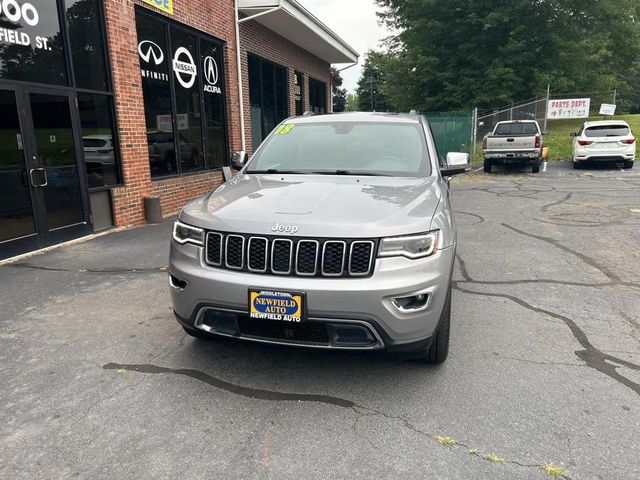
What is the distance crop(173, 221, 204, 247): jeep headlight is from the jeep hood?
0.05 m

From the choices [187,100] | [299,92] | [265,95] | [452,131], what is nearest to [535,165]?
[452,131]

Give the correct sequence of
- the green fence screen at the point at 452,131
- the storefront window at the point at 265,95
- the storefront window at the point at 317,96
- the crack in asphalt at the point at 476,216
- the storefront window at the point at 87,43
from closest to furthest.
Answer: the storefront window at the point at 87,43 < the crack in asphalt at the point at 476,216 < the storefront window at the point at 265,95 < the storefront window at the point at 317,96 < the green fence screen at the point at 452,131

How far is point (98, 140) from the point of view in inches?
311

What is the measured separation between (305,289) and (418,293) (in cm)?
65

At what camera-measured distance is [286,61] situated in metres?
15.5

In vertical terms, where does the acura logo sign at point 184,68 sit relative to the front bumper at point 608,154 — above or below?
above

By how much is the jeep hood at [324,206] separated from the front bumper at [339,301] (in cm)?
23

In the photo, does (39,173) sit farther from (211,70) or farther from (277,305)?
(211,70)

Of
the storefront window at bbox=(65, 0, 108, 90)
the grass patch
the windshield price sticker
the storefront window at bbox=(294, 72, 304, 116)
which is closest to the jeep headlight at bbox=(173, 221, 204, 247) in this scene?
the windshield price sticker

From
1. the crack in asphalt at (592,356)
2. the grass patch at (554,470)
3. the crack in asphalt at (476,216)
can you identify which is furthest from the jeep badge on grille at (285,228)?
the crack in asphalt at (476,216)

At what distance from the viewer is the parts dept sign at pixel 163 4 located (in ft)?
28.8

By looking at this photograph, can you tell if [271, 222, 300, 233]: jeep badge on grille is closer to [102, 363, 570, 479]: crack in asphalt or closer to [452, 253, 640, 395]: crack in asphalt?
[102, 363, 570, 479]: crack in asphalt

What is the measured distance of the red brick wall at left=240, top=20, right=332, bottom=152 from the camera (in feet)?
41.6

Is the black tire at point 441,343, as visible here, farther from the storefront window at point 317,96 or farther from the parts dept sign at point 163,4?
the storefront window at point 317,96
